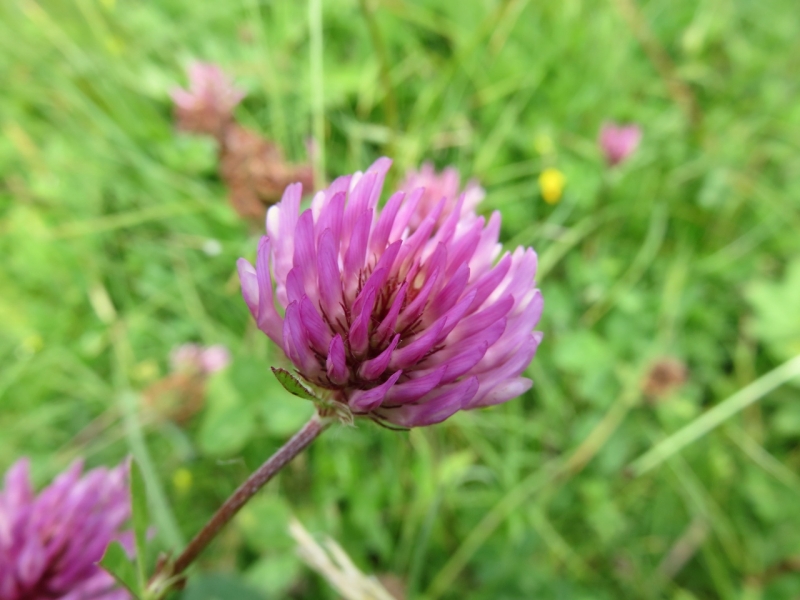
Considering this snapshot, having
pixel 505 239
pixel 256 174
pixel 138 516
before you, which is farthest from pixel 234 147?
pixel 138 516

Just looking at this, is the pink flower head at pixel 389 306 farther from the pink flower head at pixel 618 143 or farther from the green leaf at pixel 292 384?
the pink flower head at pixel 618 143

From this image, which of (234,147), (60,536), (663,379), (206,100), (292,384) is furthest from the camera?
(206,100)

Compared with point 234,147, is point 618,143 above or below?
below

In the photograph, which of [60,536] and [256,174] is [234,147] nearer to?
[256,174]

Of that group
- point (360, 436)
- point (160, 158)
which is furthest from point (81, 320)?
point (360, 436)

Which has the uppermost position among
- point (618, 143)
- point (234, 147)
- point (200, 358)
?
point (234, 147)

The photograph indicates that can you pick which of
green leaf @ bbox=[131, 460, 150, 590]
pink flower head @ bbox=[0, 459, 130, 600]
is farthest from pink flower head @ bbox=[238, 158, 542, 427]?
pink flower head @ bbox=[0, 459, 130, 600]

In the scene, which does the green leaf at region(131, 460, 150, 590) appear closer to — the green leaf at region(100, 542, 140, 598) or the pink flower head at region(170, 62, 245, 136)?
the green leaf at region(100, 542, 140, 598)
